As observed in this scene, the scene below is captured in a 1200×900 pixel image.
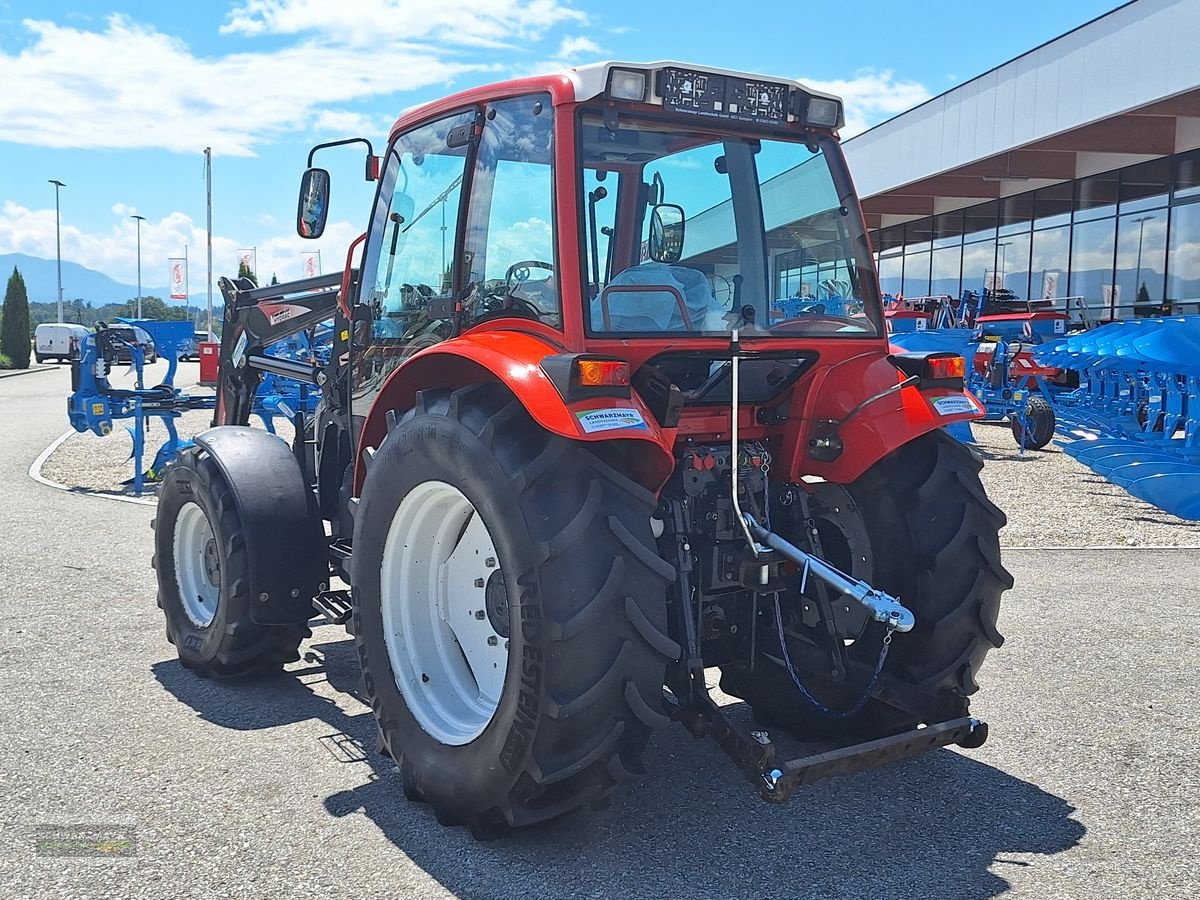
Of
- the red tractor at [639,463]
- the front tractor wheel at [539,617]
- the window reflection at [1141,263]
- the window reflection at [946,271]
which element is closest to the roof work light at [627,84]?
the red tractor at [639,463]

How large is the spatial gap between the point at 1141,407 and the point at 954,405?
34.0ft

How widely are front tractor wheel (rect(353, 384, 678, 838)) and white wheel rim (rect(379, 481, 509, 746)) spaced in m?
0.03

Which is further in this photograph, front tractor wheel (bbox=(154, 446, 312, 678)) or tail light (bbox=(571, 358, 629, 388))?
front tractor wheel (bbox=(154, 446, 312, 678))

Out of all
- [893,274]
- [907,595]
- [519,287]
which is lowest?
[907,595]

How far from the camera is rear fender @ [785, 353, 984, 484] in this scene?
3834 millimetres

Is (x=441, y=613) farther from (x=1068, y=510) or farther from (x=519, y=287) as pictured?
(x=1068, y=510)

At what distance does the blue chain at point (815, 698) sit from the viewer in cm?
389

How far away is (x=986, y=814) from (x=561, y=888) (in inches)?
59.2

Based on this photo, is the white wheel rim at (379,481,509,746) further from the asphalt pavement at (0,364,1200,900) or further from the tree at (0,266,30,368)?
the tree at (0,266,30,368)

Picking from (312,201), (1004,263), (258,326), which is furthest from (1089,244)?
Answer: (312,201)

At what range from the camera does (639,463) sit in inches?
134

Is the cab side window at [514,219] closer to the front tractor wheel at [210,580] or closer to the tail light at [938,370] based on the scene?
the tail light at [938,370]

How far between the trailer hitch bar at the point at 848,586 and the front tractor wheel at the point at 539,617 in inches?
24.2

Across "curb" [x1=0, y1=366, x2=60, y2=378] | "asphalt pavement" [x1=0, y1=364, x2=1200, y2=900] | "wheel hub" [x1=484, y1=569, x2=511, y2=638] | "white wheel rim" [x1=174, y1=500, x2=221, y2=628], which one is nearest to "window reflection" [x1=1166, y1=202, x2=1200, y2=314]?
"asphalt pavement" [x1=0, y1=364, x2=1200, y2=900]
